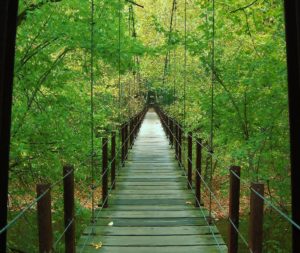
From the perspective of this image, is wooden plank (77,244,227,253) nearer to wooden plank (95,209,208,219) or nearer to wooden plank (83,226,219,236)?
wooden plank (83,226,219,236)

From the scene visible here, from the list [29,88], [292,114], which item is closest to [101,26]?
[29,88]

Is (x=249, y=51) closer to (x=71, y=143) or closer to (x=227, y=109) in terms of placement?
(x=227, y=109)

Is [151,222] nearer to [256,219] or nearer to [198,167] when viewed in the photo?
[198,167]

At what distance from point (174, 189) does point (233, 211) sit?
3834 millimetres

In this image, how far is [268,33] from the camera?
9.69 metres

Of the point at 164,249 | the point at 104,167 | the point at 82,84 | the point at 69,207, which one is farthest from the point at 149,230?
the point at 82,84

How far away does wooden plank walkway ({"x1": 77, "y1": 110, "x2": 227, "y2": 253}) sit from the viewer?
4.50m

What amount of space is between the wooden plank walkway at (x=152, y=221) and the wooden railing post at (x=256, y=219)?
1.56 m

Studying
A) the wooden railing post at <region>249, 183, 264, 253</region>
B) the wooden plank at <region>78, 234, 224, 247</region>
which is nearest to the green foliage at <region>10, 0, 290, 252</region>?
the wooden plank at <region>78, 234, 224, 247</region>

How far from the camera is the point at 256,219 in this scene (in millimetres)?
2793

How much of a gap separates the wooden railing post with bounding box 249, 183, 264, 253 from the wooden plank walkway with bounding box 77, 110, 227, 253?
5.12 ft

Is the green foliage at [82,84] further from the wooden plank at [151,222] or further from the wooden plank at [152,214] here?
the wooden plank at [151,222]

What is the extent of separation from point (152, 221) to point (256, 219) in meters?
2.79

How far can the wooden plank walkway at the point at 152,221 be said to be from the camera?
4.50 metres
